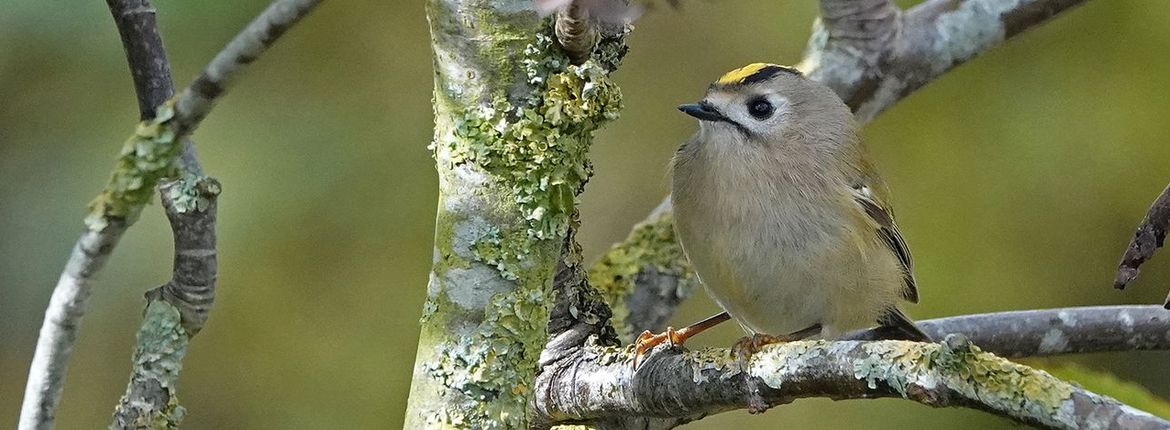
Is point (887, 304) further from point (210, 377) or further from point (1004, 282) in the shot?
point (210, 377)

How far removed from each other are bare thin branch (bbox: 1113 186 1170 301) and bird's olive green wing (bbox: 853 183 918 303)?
3.03ft

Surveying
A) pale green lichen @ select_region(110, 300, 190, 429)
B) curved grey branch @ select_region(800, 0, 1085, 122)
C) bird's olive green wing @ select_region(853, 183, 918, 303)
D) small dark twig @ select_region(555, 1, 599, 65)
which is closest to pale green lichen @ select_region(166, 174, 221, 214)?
pale green lichen @ select_region(110, 300, 190, 429)

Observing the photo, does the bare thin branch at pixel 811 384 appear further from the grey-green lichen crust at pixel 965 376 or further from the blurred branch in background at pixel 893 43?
the blurred branch in background at pixel 893 43

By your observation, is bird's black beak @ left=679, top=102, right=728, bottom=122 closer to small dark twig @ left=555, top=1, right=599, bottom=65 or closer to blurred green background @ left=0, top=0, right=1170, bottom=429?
small dark twig @ left=555, top=1, right=599, bottom=65

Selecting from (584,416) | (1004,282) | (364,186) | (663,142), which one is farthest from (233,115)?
(1004,282)

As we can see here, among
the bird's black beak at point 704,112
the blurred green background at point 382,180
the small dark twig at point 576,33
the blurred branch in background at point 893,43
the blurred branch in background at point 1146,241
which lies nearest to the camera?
the blurred branch in background at point 1146,241

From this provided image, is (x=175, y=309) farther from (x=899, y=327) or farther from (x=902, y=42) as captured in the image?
(x=902, y=42)

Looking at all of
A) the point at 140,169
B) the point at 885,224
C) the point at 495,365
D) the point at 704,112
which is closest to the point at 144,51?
the point at 140,169

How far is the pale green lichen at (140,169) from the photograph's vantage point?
3.90ft

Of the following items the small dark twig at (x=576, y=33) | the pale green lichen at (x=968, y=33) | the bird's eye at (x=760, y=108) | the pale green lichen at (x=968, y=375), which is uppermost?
the pale green lichen at (x=968, y=33)

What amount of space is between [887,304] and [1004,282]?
53.0 inches

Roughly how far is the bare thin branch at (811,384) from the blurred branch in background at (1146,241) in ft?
0.37

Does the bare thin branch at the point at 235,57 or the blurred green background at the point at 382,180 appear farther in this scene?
the blurred green background at the point at 382,180

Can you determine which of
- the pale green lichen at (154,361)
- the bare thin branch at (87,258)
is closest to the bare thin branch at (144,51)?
the bare thin branch at (87,258)
